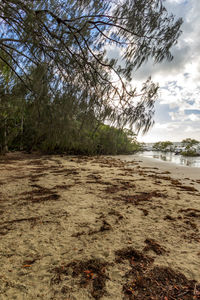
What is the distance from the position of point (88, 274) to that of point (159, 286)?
0.27 meters

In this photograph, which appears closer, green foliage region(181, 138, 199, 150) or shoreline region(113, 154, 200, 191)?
shoreline region(113, 154, 200, 191)

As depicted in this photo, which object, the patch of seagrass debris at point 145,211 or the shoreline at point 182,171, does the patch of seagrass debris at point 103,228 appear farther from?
the shoreline at point 182,171

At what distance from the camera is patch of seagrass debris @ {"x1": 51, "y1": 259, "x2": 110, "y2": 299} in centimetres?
64

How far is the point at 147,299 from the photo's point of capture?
593 millimetres

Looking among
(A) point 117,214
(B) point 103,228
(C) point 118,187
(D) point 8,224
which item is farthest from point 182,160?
(D) point 8,224

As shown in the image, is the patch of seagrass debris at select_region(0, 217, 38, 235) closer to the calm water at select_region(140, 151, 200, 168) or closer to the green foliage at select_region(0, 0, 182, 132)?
the green foliage at select_region(0, 0, 182, 132)

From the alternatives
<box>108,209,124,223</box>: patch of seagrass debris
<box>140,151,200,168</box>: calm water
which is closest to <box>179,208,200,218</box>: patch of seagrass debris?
<box>108,209,124,223</box>: patch of seagrass debris

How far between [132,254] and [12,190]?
1.41m

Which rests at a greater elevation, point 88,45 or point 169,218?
point 88,45

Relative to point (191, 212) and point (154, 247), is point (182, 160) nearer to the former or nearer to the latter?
point (191, 212)

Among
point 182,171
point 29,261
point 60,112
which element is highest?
point 60,112

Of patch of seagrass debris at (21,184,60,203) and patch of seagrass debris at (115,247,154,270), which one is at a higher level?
patch of seagrass debris at (21,184,60,203)

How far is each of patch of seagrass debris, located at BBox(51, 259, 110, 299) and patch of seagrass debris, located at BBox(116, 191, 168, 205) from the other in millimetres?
845

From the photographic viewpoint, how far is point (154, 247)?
88 cm
